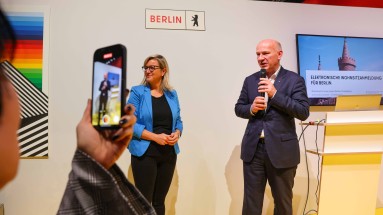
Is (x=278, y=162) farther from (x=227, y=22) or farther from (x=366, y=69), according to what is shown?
(x=366, y=69)

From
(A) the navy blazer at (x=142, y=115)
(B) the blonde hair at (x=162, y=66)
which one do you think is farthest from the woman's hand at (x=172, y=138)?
(B) the blonde hair at (x=162, y=66)

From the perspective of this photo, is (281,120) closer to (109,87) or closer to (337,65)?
(337,65)

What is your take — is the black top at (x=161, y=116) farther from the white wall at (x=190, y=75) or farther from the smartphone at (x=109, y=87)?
the smartphone at (x=109, y=87)

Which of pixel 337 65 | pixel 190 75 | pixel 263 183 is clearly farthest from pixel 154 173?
pixel 337 65

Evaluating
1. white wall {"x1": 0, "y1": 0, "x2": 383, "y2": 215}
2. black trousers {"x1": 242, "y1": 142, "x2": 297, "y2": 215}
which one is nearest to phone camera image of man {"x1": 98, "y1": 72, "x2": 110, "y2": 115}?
black trousers {"x1": 242, "y1": 142, "x2": 297, "y2": 215}

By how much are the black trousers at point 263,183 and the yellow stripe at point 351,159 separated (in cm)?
27

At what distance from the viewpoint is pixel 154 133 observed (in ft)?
8.85

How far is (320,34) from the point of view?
3645mm

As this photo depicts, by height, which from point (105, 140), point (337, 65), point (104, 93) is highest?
point (337, 65)

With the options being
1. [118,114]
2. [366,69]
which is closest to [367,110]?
[366,69]

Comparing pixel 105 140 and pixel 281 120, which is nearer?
pixel 105 140

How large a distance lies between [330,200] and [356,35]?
2030 mm

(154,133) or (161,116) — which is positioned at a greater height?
(161,116)

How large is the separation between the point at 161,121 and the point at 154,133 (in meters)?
0.12
